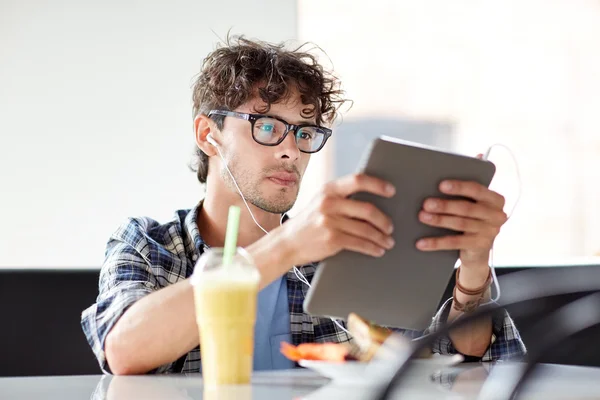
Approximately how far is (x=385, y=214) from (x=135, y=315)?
1.63ft

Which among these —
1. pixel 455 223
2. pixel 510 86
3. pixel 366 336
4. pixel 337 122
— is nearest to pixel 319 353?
pixel 366 336

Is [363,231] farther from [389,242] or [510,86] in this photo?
[510,86]

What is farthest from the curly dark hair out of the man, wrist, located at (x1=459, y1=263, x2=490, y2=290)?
wrist, located at (x1=459, y1=263, x2=490, y2=290)

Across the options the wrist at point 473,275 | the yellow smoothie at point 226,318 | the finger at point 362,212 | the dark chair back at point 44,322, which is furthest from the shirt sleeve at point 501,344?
the dark chair back at point 44,322

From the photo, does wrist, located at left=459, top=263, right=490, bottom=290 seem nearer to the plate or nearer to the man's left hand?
the man's left hand

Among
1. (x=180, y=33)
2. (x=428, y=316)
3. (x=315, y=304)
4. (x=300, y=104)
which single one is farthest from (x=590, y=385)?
(x=180, y=33)

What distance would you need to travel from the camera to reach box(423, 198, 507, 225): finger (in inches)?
49.3

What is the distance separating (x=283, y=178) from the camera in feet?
6.48

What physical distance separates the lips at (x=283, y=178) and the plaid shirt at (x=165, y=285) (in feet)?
0.69

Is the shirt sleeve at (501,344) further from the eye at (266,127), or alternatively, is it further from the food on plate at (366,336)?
A: the eye at (266,127)

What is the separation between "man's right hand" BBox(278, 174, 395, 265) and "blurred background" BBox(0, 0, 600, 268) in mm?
1953

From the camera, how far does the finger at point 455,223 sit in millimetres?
1260

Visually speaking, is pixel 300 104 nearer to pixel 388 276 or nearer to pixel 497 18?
pixel 388 276

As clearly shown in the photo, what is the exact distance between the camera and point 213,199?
208 centimetres
